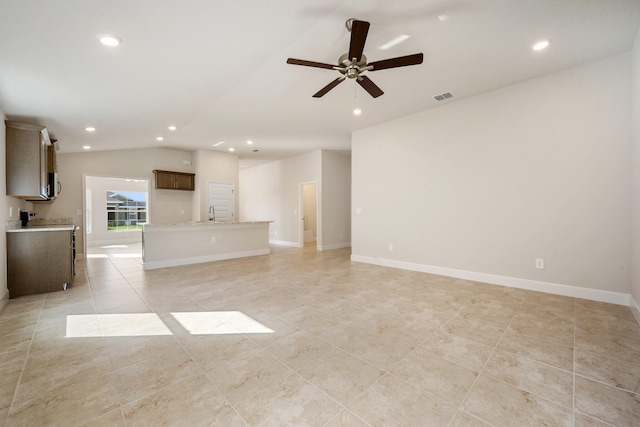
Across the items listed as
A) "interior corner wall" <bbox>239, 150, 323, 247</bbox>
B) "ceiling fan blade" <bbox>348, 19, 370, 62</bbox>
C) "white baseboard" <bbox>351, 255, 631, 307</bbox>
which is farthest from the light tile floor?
"interior corner wall" <bbox>239, 150, 323, 247</bbox>

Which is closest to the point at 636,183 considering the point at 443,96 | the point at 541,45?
the point at 541,45

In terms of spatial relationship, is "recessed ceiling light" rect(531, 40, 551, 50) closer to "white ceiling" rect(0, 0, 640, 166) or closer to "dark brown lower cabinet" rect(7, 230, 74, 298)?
"white ceiling" rect(0, 0, 640, 166)

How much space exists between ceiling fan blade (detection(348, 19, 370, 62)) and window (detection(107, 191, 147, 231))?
9.95 metres

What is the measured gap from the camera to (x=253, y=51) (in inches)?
107

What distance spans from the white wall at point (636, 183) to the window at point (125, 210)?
11.9m

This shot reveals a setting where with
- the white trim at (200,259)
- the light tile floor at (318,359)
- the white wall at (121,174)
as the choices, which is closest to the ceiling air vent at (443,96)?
the light tile floor at (318,359)

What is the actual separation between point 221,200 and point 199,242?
2.20m

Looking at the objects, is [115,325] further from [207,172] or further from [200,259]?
[207,172]

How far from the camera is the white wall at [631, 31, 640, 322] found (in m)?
2.77

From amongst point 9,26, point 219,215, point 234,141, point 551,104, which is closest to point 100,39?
point 9,26

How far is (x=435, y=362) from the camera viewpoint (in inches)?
78.2

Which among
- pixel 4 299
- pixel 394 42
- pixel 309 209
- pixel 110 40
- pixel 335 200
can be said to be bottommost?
pixel 4 299

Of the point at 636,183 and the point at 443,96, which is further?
the point at 443,96

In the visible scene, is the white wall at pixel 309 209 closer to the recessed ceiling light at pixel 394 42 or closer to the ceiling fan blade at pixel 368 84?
the ceiling fan blade at pixel 368 84
